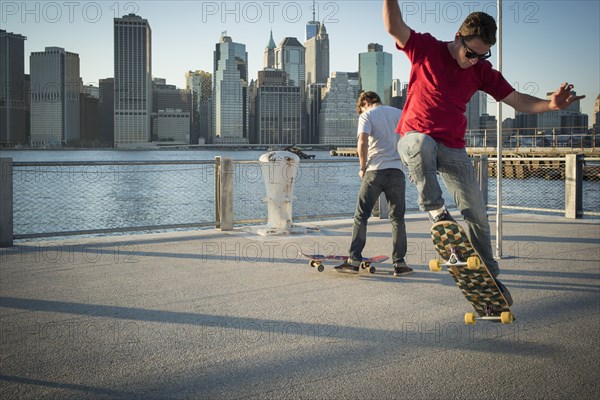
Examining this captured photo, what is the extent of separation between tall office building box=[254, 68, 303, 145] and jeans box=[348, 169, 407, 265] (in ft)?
410

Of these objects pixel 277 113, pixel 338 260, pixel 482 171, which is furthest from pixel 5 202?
pixel 277 113

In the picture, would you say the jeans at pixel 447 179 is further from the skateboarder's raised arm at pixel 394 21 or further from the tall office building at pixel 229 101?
the tall office building at pixel 229 101

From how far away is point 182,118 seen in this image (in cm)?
15825

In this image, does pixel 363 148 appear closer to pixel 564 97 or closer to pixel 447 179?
pixel 447 179

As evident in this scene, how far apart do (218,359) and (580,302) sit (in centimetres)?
362

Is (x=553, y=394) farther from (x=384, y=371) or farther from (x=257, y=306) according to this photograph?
(x=257, y=306)

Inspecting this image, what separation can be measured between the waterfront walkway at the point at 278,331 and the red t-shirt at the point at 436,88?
1612mm

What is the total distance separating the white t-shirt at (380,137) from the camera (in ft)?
22.0

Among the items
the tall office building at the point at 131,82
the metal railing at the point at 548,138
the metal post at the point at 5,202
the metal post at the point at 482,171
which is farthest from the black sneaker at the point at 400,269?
the tall office building at the point at 131,82

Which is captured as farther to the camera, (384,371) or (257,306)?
(257,306)

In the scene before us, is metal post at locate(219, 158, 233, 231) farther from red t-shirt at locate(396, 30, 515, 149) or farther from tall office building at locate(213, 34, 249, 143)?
tall office building at locate(213, 34, 249, 143)

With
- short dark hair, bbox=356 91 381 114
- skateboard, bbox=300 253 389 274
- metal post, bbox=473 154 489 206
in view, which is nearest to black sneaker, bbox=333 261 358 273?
skateboard, bbox=300 253 389 274

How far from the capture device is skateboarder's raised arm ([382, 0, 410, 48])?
3.83m

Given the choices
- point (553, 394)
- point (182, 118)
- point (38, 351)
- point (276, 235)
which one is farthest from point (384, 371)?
point (182, 118)
